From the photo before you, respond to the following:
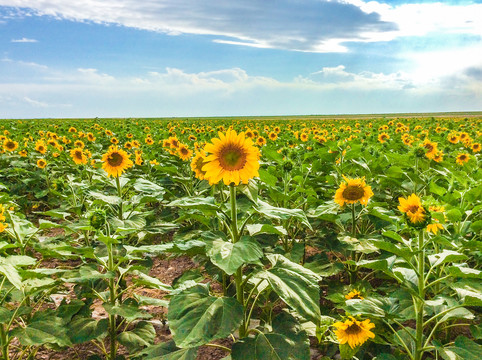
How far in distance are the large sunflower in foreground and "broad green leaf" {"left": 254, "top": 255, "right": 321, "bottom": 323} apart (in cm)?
49

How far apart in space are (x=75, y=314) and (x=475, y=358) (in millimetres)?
2354

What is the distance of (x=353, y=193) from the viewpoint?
10.4 ft

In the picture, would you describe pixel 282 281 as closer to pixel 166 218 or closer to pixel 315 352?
pixel 315 352

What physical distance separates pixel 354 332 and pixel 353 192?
50.9 inches

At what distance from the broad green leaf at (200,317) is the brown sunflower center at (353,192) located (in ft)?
5.41

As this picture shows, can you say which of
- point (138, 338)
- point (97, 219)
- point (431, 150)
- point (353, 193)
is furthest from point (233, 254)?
point (431, 150)

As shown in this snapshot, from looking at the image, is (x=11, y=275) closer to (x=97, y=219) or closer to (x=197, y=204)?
(x=97, y=219)

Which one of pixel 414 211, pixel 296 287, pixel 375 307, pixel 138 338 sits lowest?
pixel 138 338

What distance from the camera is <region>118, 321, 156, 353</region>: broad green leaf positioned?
99.0 inches

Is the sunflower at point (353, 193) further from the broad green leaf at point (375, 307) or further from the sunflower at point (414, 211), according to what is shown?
the broad green leaf at point (375, 307)

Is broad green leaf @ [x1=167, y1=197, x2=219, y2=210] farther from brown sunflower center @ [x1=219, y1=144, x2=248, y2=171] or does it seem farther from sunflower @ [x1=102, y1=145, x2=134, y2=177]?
sunflower @ [x1=102, y1=145, x2=134, y2=177]

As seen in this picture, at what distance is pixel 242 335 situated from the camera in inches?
86.4

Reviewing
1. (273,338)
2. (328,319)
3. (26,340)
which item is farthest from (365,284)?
(26,340)

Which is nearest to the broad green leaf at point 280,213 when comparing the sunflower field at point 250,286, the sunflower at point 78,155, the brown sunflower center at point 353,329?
the sunflower field at point 250,286
